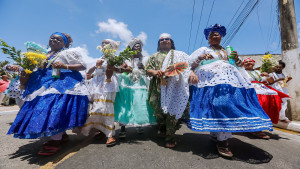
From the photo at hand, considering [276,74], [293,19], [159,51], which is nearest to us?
[159,51]

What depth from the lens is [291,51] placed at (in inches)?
205

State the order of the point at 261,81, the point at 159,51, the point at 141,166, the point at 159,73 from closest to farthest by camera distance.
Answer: the point at 141,166 → the point at 159,73 → the point at 159,51 → the point at 261,81

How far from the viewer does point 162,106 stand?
2.70 metres

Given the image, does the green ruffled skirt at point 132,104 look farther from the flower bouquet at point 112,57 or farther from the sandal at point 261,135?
the sandal at point 261,135

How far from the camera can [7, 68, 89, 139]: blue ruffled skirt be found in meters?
2.12

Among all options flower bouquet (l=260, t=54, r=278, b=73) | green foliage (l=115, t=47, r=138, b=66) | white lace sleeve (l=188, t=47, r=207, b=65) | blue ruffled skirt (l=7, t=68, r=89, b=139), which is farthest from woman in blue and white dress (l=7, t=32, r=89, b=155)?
flower bouquet (l=260, t=54, r=278, b=73)

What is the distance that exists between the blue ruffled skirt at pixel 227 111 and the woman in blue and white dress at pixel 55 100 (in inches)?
83.2

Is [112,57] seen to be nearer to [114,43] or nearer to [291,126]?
[114,43]

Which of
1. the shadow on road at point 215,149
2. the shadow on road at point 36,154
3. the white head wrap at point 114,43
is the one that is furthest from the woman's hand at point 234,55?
the shadow on road at point 36,154

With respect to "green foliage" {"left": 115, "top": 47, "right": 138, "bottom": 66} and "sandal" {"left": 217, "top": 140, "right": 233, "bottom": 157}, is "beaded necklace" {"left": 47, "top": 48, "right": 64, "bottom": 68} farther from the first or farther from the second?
"sandal" {"left": 217, "top": 140, "right": 233, "bottom": 157}

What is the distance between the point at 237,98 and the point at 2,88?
36.7 ft

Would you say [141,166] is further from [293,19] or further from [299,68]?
[293,19]

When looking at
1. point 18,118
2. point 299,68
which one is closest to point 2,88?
point 18,118

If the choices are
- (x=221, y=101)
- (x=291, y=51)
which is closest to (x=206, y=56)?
(x=221, y=101)
